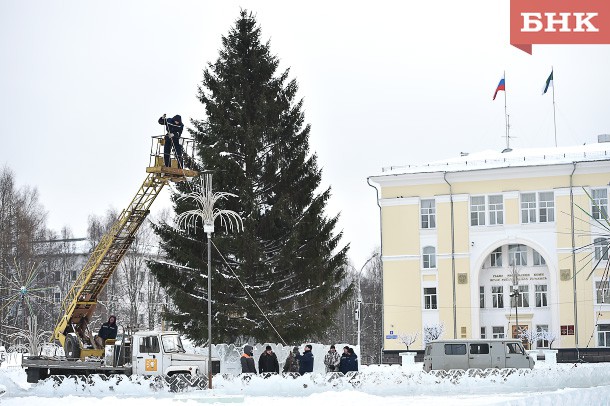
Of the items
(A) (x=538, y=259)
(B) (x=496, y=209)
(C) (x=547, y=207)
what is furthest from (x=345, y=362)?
(A) (x=538, y=259)

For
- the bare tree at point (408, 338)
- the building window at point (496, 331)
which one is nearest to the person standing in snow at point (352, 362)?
the bare tree at point (408, 338)

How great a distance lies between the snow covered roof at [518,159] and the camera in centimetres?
6294

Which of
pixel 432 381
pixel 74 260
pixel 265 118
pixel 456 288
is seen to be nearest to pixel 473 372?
pixel 432 381

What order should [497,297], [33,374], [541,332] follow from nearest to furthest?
1. [33,374]
2. [541,332]
3. [497,297]

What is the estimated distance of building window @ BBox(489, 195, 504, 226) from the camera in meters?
64.1

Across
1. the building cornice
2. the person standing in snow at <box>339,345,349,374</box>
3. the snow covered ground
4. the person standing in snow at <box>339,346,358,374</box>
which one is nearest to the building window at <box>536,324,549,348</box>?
the building cornice

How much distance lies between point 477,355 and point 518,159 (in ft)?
105

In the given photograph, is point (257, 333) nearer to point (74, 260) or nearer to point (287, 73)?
point (287, 73)

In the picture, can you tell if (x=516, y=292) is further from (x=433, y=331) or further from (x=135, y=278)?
(x=135, y=278)

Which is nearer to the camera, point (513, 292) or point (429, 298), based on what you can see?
point (513, 292)

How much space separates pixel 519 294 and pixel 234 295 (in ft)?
101

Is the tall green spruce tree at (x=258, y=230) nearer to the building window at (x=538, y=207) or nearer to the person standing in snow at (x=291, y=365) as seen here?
the person standing in snow at (x=291, y=365)

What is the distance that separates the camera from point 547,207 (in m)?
62.9

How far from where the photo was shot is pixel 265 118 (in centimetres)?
3919
